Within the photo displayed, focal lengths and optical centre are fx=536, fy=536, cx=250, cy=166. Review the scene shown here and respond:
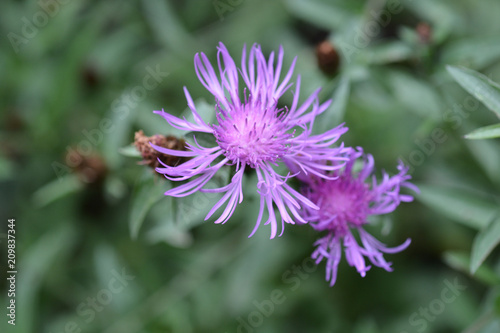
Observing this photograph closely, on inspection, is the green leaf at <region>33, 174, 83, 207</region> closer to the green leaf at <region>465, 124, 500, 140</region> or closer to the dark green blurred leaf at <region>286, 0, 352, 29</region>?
the dark green blurred leaf at <region>286, 0, 352, 29</region>

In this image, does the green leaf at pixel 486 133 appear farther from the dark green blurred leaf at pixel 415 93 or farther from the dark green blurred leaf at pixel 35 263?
the dark green blurred leaf at pixel 35 263

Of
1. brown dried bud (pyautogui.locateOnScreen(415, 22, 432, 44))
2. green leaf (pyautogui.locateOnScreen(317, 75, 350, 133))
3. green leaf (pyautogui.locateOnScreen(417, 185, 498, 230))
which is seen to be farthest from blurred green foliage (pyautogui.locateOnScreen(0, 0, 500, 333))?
green leaf (pyautogui.locateOnScreen(317, 75, 350, 133))

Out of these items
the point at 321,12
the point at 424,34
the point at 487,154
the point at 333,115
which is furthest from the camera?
the point at 321,12

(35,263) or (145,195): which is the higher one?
(145,195)

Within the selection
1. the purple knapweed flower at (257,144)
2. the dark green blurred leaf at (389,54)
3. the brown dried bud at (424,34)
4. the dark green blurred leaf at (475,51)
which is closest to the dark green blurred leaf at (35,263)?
the purple knapweed flower at (257,144)

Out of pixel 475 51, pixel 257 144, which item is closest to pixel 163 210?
pixel 257 144

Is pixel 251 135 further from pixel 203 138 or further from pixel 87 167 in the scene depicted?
pixel 87 167

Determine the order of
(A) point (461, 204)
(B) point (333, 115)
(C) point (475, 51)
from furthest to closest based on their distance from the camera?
(C) point (475, 51) → (A) point (461, 204) → (B) point (333, 115)
